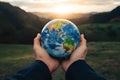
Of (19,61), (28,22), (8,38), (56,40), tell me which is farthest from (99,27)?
(56,40)

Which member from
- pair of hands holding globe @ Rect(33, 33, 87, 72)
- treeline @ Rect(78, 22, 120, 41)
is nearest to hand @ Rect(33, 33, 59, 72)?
pair of hands holding globe @ Rect(33, 33, 87, 72)

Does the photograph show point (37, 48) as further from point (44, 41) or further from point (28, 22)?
point (28, 22)

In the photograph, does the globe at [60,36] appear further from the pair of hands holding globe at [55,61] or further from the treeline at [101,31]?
the treeline at [101,31]

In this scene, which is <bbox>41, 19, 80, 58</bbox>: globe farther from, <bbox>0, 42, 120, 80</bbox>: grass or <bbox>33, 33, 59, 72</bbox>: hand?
<bbox>0, 42, 120, 80</bbox>: grass

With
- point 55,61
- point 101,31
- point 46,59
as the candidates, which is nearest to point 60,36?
point 55,61

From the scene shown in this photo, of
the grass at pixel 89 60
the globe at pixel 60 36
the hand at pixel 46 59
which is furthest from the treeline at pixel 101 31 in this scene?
the hand at pixel 46 59

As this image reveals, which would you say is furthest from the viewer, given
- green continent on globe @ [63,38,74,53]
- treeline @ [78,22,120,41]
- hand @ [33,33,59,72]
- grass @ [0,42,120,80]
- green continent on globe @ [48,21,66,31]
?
treeline @ [78,22,120,41]

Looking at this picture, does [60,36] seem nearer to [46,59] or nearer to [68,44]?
[68,44]
